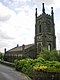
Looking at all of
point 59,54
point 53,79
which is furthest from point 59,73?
point 59,54

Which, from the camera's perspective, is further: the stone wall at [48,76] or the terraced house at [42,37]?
the terraced house at [42,37]

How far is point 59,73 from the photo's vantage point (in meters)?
22.3

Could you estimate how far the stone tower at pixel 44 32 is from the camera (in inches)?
2469

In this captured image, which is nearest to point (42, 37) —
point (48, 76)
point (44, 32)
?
point (44, 32)

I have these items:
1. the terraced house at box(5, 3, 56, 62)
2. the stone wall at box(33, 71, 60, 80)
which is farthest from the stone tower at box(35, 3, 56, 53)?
the stone wall at box(33, 71, 60, 80)

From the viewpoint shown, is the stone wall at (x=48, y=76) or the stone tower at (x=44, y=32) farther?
the stone tower at (x=44, y=32)

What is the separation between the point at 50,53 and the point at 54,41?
16147 mm

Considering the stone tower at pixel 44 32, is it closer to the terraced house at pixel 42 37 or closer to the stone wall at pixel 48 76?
the terraced house at pixel 42 37

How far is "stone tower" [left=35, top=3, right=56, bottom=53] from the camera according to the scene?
2469 inches

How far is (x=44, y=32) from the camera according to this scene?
205ft

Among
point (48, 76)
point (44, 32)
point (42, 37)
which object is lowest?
point (48, 76)

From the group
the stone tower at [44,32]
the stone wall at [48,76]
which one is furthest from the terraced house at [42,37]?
the stone wall at [48,76]

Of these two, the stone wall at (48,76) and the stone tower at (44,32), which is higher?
the stone tower at (44,32)

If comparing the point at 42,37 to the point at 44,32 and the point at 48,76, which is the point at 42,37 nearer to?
the point at 44,32
